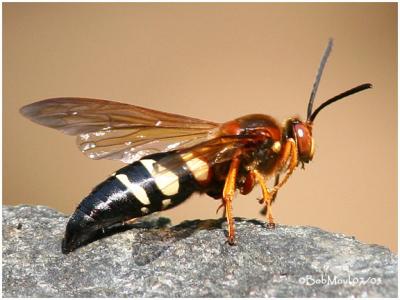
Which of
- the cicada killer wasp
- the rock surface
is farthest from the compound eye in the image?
the rock surface

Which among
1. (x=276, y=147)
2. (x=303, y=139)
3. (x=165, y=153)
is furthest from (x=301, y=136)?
(x=165, y=153)

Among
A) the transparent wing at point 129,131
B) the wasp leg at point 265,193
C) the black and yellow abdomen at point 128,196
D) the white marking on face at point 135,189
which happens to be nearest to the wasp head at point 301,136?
the wasp leg at point 265,193

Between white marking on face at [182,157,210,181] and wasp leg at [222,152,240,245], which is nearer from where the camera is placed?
wasp leg at [222,152,240,245]

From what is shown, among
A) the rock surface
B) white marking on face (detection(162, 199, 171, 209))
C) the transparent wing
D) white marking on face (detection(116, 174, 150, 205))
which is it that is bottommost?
the rock surface

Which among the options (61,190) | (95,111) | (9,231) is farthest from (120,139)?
(61,190)

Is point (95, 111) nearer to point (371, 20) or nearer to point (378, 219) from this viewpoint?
point (378, 219)

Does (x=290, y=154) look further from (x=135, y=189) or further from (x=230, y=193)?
(x=135, y=189)

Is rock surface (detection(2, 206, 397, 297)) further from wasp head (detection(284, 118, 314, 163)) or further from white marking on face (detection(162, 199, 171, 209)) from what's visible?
wasp head (detection(284, 118, 314, 163))

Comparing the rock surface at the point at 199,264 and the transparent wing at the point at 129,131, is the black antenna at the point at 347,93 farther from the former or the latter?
the rock surface at the point at 199,264
